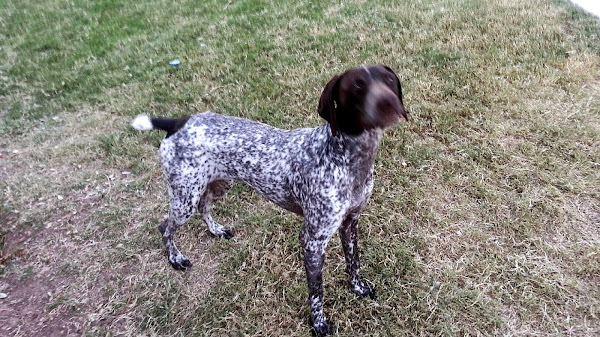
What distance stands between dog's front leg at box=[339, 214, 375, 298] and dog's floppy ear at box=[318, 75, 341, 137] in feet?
2.65

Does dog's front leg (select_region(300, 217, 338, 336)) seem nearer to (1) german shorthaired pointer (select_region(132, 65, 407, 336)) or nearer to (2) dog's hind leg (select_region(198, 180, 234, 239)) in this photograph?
(1) german shorthaired pointer (select_region(132, 65, 407, 336))

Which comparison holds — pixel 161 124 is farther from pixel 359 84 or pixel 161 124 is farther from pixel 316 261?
pixel 359 84

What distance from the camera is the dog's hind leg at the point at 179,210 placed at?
293 centimetres

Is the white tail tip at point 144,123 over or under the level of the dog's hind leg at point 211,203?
over

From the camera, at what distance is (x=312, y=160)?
2543 mm

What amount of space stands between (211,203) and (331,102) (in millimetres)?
1666

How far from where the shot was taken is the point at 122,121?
16.6 ft

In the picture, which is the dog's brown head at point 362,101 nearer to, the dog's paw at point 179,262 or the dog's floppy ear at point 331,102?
the dog's floppy ear at point 331,102

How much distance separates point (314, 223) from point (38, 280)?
2267mm

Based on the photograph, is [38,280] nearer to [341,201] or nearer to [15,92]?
[341,201]

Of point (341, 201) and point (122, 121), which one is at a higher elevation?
point (341, 201)

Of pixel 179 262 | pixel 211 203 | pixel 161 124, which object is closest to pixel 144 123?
pixel 161 124

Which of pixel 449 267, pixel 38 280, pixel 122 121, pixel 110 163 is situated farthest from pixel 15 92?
pixel 449 267

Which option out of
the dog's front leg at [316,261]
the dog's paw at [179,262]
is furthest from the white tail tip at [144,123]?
the dog's front leg at [316,261]
